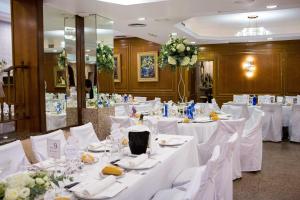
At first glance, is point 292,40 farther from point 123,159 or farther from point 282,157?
point 123,159

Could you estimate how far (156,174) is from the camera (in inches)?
99.9

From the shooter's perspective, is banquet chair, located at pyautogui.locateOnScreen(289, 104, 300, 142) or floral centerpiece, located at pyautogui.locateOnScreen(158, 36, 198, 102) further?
banquet chair, located at pyautogui.locateOnScreen(289, 104, 300, 142)

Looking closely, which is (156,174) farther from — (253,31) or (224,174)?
(253,31)

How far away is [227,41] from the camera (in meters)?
10.4

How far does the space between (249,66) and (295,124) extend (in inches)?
145

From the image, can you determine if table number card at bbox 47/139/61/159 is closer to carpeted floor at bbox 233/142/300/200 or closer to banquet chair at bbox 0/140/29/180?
banquet chair at bbox 0/140/29/180

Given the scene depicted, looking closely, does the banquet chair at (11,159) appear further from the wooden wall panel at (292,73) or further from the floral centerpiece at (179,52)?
the wooden wall panel at (292,73)

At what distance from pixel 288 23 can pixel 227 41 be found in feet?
6.23

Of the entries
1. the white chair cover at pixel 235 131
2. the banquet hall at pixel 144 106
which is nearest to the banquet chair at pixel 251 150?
the banquet hall at pixel 144 106

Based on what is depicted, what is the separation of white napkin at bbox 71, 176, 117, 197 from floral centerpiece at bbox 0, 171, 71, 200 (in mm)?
269

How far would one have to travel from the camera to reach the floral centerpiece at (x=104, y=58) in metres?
5.67

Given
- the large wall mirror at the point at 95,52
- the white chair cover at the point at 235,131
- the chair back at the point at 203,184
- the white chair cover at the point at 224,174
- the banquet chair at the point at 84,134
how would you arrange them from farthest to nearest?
the large wall mirror at the point at 95,52, the white chair cover at the point at 235,131, the banquet chair at the point at 84,134, the white chair cover at the point at 224,174, the chair back at the point at 203,184

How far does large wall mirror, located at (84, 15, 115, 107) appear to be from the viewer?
559 centimetres

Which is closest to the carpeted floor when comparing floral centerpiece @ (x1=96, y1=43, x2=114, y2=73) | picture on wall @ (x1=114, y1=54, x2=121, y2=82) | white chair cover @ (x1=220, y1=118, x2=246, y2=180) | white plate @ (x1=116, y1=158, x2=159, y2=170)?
white chair cover @ (x1=220, y1=118, x2=246, y2=180)
